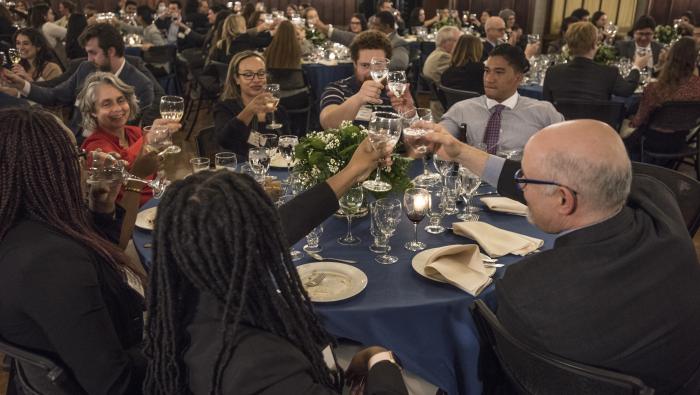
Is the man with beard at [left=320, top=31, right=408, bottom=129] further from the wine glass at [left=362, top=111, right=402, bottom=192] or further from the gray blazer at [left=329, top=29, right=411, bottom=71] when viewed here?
the gray blazer at [left=329, top=29, right=411, bottom=71]

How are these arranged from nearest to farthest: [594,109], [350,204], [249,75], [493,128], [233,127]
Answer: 1. [350,204]
2. [493,128]
3. [233,127]
4. [249,75]
5. [594,109]

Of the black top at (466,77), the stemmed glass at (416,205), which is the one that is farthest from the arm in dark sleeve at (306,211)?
the black top at (466,77)

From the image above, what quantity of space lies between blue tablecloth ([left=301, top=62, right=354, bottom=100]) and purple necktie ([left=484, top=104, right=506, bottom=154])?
4.10m

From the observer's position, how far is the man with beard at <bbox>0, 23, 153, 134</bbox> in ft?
15.0

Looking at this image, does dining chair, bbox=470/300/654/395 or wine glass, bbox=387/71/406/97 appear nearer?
dining chair, bbox=470/300/654/395

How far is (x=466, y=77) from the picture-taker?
5.50 meters

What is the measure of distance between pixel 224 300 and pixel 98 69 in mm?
4143

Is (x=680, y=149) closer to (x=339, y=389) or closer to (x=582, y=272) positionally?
(x=582, y=272)

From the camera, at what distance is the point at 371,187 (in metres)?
2.24

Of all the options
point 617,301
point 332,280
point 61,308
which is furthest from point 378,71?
point 61,308

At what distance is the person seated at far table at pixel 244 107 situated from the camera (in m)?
3.61

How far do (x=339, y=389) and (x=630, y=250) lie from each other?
866 millimetres

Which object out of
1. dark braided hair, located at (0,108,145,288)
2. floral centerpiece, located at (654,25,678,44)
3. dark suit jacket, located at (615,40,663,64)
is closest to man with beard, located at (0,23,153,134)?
dark braided hair, located at (0,108,145,288)

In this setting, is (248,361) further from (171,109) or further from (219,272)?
(171,109)
